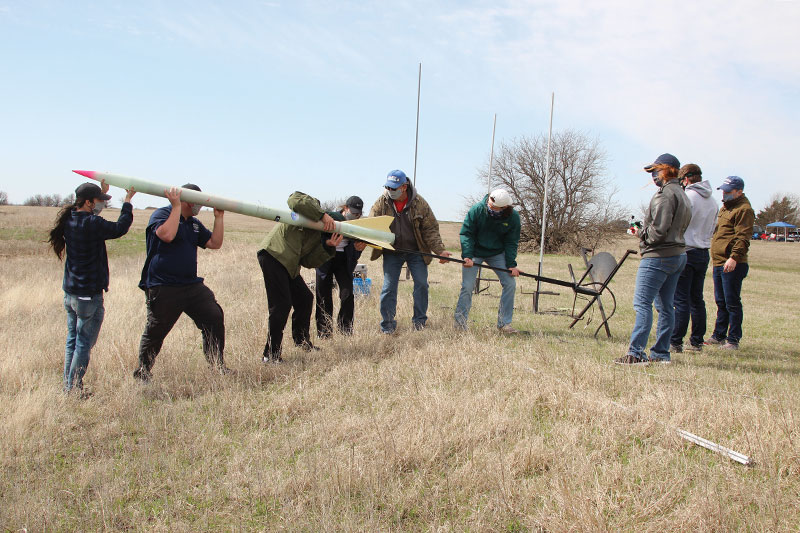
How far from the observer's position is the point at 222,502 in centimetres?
325

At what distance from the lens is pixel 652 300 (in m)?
5.82

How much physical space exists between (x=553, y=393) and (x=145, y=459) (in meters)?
3.26

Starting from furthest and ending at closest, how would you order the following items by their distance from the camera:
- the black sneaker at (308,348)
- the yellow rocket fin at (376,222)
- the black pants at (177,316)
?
the yellow rocket fin at (376,222), the black sneaker at (308,348), the black pants at (177,316)

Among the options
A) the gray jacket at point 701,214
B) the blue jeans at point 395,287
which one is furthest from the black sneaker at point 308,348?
the gray jacket at point 701,214

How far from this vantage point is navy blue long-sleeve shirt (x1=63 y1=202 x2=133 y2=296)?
15.8 ft

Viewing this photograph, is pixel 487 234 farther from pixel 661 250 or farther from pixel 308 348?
pixel 308 348

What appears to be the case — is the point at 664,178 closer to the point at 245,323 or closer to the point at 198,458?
the point at 198,458

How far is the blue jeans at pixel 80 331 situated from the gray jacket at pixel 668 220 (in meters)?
5.65

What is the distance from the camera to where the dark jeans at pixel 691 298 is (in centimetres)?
677

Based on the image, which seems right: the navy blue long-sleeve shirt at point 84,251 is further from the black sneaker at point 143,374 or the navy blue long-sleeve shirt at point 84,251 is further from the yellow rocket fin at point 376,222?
the yellow rocket fin at point 376,222

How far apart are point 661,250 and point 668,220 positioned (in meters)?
0.35

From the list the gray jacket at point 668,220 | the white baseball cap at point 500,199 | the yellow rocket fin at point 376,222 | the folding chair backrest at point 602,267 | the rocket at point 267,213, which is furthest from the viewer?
the folding chair backrest at point 602,267

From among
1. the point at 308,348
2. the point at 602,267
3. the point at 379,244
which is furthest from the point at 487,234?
the point at 308,348

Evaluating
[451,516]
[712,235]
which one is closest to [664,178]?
[712,235]
